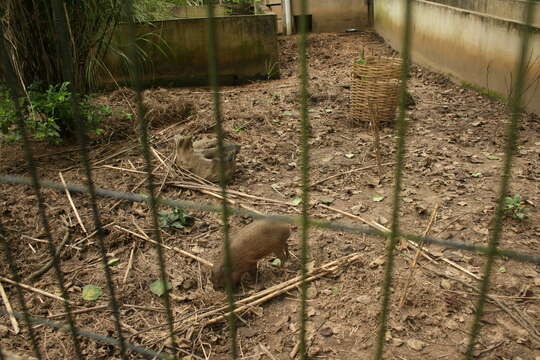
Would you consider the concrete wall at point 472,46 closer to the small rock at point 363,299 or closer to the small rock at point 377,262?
the small rock at point 377,262

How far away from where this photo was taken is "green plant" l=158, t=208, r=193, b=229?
3438 millimetres

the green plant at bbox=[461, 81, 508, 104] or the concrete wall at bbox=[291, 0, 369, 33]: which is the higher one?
the concrete wall at bbox=[291, 0, 369, 33]

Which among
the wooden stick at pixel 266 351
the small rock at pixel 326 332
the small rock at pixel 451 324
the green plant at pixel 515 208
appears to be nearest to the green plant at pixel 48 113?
the wooden stick at pixel 266 351

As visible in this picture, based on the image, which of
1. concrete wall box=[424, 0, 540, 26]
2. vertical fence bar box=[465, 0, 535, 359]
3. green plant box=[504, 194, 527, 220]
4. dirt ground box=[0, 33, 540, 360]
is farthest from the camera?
concrete wall box=[424, 0, 540, 26]

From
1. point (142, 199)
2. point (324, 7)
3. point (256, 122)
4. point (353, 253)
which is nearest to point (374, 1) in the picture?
point (324, 7)

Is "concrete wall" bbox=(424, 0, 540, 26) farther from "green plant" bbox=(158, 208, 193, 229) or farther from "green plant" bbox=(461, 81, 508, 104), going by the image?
"green plant" bbox=(158, 208, 193, 229)

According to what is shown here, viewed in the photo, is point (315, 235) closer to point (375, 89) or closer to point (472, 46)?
point (375, 89)

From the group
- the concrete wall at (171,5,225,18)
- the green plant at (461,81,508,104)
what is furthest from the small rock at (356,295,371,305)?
the concrete wall at (171,5,225,18)

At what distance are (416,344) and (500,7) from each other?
586cm

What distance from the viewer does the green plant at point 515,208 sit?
341cm

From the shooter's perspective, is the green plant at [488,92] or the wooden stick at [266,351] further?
the green plant at [488,92]

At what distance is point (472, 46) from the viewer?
6098mm

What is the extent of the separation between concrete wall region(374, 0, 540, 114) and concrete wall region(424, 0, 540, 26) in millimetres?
503

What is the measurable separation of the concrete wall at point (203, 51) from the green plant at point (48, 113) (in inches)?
85.7
